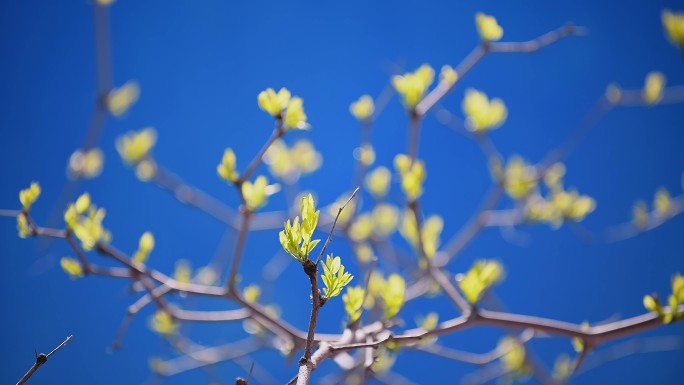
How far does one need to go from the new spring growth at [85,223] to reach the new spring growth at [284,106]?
38 centimetres

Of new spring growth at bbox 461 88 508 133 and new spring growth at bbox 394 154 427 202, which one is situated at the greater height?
new spring growth at bbox 461 88 508 133

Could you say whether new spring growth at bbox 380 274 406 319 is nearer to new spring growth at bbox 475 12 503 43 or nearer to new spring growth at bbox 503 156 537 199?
new spring growth at bbox 475 12 503 43

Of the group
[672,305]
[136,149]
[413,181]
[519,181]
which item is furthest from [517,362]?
[136,149]

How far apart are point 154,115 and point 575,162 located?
232 centimetres

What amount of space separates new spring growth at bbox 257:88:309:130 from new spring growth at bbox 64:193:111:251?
38cm

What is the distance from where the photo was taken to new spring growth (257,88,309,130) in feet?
2.61

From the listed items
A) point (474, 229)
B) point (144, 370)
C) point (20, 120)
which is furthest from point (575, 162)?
point (20, 120)

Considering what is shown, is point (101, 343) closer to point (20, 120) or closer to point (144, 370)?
point (144, 370)

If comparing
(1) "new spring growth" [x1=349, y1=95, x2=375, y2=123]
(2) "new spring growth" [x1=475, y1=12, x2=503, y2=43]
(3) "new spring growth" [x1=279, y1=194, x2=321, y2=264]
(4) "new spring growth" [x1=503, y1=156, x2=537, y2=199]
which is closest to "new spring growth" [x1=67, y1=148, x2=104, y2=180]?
(1) "new spring growth" [x1=349, y1=95, x2=375, y2=123]

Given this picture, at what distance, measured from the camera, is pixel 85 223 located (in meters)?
0.92

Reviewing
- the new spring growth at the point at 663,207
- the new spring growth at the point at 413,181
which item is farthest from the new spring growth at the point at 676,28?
the new spring growth at the point at 413,181

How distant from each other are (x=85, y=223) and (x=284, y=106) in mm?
463

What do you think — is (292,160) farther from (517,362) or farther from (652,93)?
(652,93)

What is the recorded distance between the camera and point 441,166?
2891 millimetres
